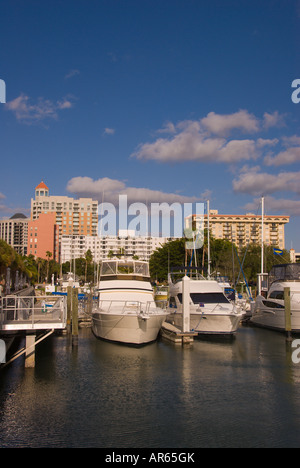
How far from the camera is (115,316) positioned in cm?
2350

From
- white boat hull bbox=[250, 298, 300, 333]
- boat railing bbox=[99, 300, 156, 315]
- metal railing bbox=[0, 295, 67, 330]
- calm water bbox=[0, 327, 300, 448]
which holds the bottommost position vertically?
calm water bbox=[0, 327, 300, 448]

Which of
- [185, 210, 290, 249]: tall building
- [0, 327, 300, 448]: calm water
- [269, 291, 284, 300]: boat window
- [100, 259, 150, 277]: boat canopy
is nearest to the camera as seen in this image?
[0, 327, 300, 448]: calm water

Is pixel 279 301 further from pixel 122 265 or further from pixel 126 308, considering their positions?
pixel 126 308

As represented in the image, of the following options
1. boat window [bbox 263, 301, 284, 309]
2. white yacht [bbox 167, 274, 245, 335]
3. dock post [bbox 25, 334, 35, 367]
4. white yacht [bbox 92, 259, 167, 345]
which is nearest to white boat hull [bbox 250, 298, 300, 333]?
boat window [bbox 263, 301, 284, 309]

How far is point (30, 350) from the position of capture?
18516mm

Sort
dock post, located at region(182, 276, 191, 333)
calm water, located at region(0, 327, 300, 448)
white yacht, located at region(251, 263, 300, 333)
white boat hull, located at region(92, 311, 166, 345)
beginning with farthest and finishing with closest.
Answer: white yacht, located at region(251, 263, 300, 333), dock post, located at region(182, 276, 191, 333), white boat hull, located at region(92, 311, 166, 345), calm water, located at region(0, 327, 300, 448)

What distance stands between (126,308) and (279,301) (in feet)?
37.3

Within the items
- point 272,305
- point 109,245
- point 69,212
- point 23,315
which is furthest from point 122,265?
point 69,212

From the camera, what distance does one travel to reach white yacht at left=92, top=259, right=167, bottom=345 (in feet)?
76.0

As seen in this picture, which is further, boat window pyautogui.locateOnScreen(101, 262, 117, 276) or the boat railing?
boat window pyautogui.locateOnScreen(101, 262, 117, 276)

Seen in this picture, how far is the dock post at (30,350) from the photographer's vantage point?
18000 millimetres

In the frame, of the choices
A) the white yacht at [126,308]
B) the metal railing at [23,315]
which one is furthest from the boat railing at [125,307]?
the metal railing at [23,315]

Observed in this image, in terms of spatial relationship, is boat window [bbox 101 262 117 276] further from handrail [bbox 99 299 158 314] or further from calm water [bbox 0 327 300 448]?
calm water [bbox 0 327 300 448]

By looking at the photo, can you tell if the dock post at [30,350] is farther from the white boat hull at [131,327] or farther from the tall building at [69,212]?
the tall building at [69,212]
